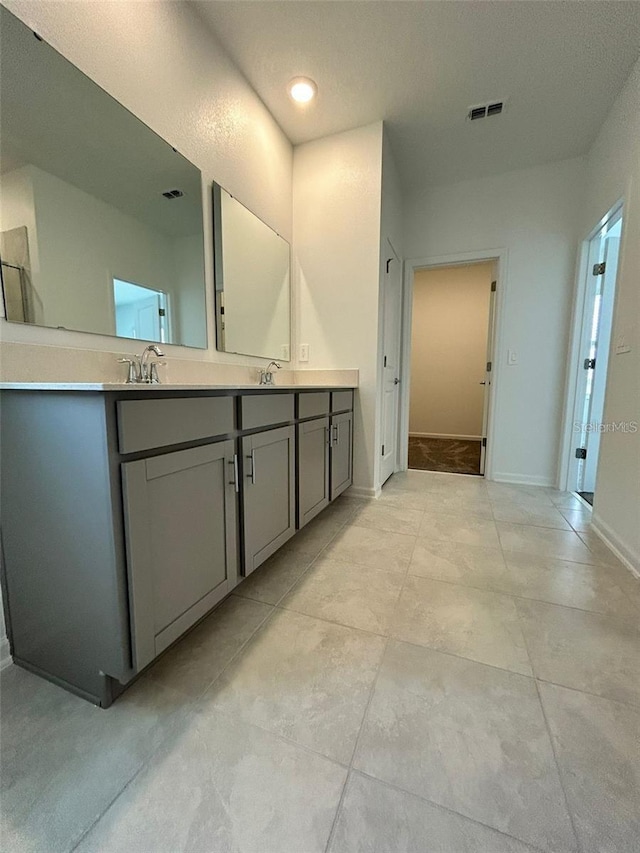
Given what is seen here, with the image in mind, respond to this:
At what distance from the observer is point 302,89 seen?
80.2 inches

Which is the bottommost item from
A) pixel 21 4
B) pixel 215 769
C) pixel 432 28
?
pixel 215 769

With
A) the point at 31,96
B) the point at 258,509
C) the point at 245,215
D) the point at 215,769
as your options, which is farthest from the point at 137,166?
the point at 215,769

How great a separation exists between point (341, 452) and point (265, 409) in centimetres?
101

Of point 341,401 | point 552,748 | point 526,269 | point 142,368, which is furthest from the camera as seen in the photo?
point 526,269

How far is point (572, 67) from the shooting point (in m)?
1.92

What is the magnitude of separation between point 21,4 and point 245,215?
1.12 metres

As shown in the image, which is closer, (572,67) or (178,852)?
(178,852)

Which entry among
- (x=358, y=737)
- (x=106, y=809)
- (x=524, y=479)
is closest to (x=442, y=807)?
(x=358, y=737)

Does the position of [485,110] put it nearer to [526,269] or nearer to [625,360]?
[526,269]

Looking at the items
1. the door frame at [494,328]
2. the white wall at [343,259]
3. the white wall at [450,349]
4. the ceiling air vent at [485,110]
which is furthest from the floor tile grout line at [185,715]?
the white wall at [450,349]

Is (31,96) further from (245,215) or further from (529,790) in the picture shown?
(529,790)

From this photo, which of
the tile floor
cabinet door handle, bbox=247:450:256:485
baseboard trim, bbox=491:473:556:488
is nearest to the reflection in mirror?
cabinet door handle, bbox=247:450:256:485

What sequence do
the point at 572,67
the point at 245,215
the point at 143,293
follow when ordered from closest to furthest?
the point at 143,293, the point at 572,67, the point at 245,215

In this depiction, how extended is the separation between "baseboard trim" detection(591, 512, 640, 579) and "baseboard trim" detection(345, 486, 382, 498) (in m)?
1.35
